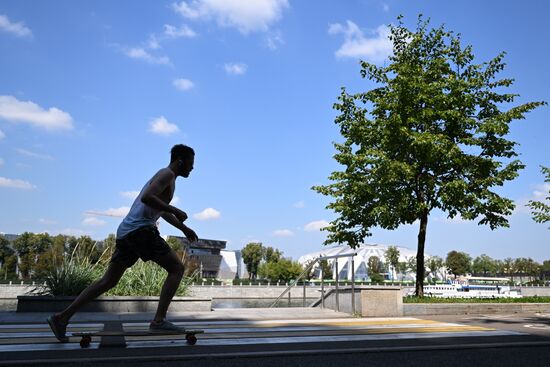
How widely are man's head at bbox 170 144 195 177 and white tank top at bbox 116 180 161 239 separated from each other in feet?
1.28

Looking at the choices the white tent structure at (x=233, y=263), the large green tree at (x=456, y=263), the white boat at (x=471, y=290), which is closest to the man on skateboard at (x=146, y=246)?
the white boat at (x=471, y=290)

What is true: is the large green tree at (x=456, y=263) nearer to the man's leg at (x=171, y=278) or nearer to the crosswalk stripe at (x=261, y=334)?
the crosswalk stripe at (x=261, y=334)

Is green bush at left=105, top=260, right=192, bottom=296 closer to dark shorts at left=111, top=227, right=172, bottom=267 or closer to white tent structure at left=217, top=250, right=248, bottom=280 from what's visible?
dark shorts at left=111, top=227, right=172, bottom=267

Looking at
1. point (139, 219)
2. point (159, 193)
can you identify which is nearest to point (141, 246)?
point (139, 219)

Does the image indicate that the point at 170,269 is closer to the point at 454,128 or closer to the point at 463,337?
the point at 463,337

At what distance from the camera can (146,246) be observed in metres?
4.57

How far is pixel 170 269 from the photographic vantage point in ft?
15.5

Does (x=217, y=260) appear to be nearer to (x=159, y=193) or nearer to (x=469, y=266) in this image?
(x=469, y=266)

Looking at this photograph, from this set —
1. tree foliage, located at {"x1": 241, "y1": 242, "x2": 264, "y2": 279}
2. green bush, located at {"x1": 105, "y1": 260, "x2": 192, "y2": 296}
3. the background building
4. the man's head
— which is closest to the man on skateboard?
the man's head

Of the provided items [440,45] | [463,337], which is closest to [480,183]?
[440,45]

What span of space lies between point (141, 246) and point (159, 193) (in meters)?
0.55

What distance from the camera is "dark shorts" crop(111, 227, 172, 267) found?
4566mm

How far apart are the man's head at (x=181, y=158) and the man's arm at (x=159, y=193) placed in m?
0.21

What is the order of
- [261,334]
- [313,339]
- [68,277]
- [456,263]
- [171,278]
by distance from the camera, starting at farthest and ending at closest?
[456,263]
[68,277]
[261,334]
[313,339]
[171,278]
